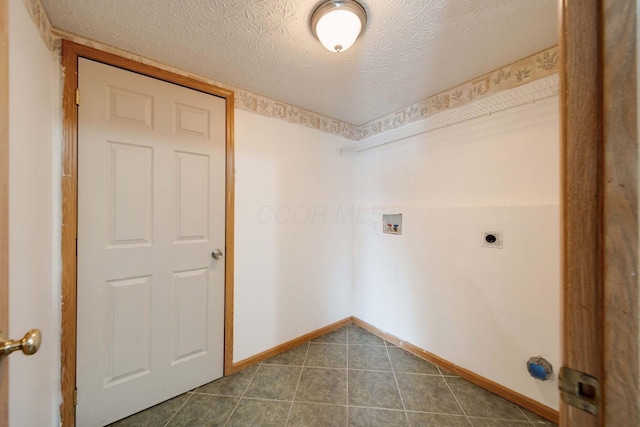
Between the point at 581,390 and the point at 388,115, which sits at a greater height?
the point at 388,115

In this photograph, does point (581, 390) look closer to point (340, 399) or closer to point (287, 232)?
point (340, 399)

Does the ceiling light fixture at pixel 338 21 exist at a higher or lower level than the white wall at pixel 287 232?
higher

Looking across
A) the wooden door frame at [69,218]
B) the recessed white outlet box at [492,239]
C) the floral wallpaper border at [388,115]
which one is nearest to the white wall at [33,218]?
the wooden door frame at [69,218]

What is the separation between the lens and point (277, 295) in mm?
1969

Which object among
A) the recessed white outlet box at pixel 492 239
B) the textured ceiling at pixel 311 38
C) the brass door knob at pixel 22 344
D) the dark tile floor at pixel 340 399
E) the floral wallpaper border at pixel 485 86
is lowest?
the dark tile floor at pixel 340 399

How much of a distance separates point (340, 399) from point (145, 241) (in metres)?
1.57

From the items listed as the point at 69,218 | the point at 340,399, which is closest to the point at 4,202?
the point at 69,218

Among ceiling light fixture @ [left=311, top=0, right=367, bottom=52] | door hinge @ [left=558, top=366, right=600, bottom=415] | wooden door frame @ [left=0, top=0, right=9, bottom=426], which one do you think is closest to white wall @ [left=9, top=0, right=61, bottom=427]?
wooden door frame @ [left=0, top=0, right=9, bottom=426]

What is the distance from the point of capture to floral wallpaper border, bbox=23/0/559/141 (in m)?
1.20

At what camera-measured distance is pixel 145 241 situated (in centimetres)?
141

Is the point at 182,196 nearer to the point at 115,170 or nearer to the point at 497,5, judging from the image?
the point at 115,170

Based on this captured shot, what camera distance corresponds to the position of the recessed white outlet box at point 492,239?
1.50 metres

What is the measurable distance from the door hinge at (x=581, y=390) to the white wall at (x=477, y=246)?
4.21 ft

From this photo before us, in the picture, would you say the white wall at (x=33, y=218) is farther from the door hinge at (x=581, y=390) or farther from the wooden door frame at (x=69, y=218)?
the door hinge at (x=581, y=390)
